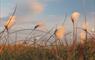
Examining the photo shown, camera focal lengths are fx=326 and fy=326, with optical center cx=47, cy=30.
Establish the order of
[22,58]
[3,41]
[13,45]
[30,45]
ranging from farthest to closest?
1. [13,45]
2. [30,45]
3. [3,41]
4. [22,58]

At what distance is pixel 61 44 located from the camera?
6.09m

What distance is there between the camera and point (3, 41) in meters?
6.08

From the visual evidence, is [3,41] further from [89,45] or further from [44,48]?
[89,45]

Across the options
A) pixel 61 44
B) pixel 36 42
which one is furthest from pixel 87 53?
pixel 36 42

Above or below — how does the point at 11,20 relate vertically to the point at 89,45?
above

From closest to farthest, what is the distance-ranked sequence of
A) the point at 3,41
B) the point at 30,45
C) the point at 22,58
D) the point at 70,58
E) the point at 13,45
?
the point at 70,58 → the point at 22,58 → the point at 3,41 → the point at 30,45 → the point at 13,45

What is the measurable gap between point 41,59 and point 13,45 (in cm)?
219

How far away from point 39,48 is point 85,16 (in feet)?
4.29

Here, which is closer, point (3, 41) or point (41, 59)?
point (41, 59)

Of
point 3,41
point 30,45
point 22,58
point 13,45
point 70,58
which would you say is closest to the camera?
point 70,58

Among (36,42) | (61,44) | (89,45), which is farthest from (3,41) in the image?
(89,45)

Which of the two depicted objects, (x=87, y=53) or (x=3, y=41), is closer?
(x=87, y=53)

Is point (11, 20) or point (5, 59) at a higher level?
point (11, 20)

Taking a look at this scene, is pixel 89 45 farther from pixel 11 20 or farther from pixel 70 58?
pixel 11 20
